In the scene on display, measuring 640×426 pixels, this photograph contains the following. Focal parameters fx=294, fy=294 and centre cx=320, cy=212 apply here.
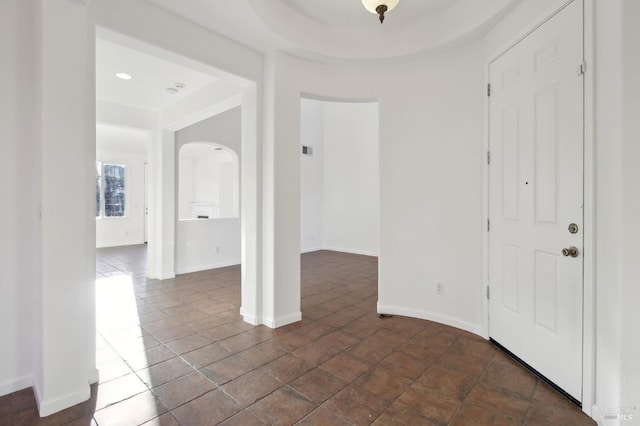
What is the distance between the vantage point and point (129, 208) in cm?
905

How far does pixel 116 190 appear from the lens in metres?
8.92

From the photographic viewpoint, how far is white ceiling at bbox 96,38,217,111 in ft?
10.0

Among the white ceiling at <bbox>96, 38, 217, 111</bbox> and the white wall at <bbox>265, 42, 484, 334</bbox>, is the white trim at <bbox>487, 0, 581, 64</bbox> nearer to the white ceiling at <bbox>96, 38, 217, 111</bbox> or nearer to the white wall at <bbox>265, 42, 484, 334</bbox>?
the white wall at <bbox>265, 42, 484, 334</bbox>

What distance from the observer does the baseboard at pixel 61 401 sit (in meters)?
1.68

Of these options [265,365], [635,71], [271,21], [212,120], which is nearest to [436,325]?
[265,365]

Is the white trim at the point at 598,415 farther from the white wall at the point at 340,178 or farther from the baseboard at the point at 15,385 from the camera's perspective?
the white wall at the point at 340,178

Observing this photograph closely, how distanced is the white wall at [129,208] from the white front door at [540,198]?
9.71 m

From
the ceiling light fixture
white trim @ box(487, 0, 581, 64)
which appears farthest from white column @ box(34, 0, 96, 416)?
white trim @ box(487, 0, 581, 64)

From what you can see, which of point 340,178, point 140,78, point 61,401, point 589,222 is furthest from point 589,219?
point 340,178

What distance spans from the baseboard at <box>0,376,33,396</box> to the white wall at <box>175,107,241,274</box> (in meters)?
3.15

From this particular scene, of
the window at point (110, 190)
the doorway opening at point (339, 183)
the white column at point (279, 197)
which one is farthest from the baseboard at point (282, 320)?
the window at point (110, 190)

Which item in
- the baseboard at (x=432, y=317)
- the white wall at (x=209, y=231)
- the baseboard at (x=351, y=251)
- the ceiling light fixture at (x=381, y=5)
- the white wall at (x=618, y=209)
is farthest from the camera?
the baseboard at (x=351, y=251)

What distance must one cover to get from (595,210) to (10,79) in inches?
145

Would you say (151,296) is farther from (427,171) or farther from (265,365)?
(427,171)
